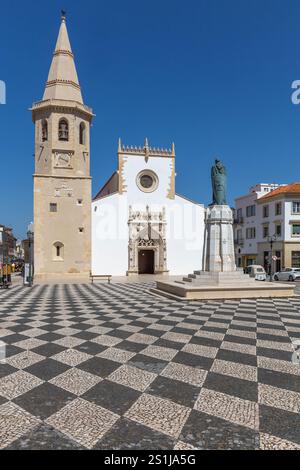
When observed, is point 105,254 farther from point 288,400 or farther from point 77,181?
point 288,400

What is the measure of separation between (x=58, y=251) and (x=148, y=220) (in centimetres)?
869

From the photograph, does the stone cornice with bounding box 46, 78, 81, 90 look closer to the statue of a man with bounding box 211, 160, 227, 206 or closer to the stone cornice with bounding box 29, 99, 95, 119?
the stone cornice with bounding box 29, 99, 95, 119

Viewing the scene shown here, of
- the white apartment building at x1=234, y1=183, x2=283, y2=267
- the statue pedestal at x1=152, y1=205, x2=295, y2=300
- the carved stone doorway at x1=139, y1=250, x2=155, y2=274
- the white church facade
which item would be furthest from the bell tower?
the white apartment building at x1=234, y1=183, x2=283, y2=267

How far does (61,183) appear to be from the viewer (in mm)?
24828

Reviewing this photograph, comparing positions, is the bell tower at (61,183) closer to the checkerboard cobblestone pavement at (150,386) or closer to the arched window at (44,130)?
the arched window at (44,130)

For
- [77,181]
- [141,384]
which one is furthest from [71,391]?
[77,181]

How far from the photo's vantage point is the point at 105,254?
87.7 ft

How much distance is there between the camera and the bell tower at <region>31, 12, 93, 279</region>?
24344 mm

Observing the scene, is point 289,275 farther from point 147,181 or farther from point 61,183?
point 61,183

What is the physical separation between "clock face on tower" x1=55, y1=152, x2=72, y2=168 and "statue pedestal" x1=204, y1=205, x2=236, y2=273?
1540cm

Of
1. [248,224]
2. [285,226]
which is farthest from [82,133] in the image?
[248,224]

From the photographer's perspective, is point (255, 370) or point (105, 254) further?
point (105, 254)
